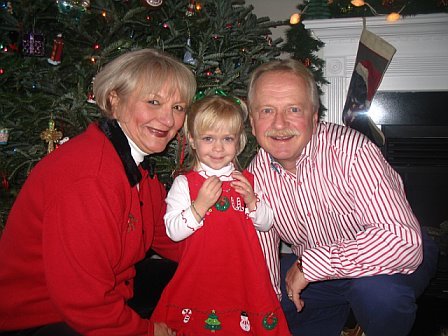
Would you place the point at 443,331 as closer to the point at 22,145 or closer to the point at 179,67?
the point at 179,67

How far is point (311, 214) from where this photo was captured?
1.69 metres

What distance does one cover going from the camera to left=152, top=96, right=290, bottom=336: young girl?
144 centimetres

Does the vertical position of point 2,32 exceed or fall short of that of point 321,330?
it exceeds it

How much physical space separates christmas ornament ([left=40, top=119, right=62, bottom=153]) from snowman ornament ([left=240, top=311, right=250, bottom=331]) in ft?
4.43

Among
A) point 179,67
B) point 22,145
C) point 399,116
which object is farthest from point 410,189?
point 22,145

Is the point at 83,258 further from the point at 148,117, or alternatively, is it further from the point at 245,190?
the point at 245,190

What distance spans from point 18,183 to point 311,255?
1.87 meters

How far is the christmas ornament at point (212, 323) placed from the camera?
1436mm

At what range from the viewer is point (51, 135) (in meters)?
1.83

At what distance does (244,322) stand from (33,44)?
6.15ft

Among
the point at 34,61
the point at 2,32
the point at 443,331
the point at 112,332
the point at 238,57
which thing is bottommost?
the point at 443,331

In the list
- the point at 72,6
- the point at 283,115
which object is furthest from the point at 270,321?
the point at 72,6

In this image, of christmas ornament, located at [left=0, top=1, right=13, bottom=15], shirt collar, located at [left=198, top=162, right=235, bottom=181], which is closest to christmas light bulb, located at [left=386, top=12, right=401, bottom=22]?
shirt collar, located at [left=198, top=162, right=235, bottom=181]

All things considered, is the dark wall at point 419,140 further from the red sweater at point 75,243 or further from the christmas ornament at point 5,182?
the christmas ornament at point 5,182
